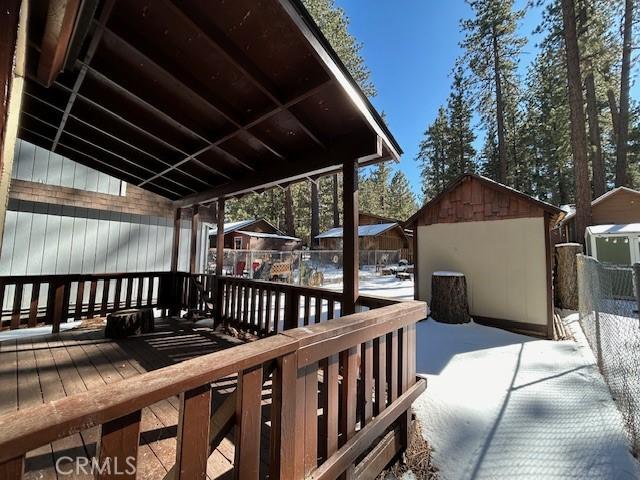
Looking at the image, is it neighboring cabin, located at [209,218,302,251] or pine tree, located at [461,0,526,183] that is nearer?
pine tree, located at [461,0,526,183]

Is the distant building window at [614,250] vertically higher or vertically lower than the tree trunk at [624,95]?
lower

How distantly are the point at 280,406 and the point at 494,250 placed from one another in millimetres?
6044

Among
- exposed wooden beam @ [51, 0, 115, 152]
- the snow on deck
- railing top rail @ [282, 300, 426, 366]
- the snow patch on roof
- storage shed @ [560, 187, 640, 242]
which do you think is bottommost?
the snow on deck

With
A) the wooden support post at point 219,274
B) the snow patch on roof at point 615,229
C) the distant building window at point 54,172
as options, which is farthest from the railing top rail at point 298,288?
the snow patch on roof at point 615,229

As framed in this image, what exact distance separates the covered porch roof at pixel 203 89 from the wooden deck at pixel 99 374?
7.70 ft

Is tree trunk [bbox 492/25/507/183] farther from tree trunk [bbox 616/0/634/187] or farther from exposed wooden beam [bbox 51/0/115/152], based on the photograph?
exposed wooden beam [bbox 51/0/115/152]

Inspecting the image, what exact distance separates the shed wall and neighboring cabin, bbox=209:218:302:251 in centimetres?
1554

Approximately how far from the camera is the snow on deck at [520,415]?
2.22 m

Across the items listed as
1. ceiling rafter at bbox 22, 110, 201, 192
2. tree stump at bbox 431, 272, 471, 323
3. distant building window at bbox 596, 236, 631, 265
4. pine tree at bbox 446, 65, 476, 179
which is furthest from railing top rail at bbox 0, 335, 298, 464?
pine tree at bbox 446, 65, 476, 179

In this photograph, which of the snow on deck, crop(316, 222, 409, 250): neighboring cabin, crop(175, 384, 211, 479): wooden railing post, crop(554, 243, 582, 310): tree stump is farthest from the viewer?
crop(316, 222, 409, 250): neighboring cabin

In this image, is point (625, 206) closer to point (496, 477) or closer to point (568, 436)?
point (568, 436)

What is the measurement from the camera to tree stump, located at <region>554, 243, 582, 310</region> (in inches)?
285

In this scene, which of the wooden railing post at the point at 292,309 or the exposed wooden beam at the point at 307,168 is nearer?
the exposed wooden beam at the point at 307,168

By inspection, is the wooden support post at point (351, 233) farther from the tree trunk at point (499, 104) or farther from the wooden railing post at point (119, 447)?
the tree trunk at point (499, 104)
